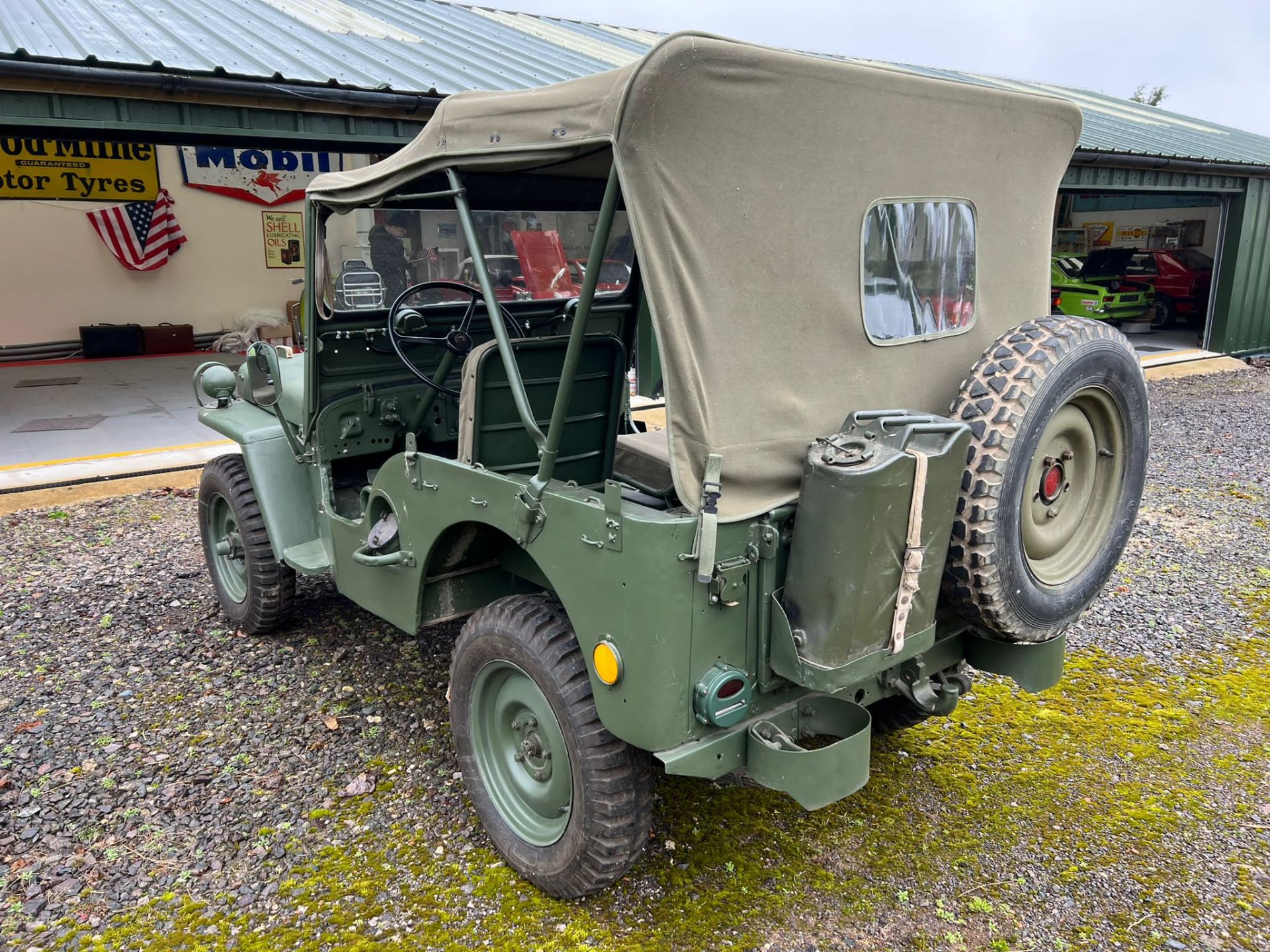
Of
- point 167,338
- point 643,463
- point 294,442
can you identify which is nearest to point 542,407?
point 643,463

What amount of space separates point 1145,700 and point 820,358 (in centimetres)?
237

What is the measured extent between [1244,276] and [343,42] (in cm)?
1323

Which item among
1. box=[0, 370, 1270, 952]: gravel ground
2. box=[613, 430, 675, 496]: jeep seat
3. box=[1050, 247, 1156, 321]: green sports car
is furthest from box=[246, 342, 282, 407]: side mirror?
box=[1050, 247, 1156, 321]: green sports car

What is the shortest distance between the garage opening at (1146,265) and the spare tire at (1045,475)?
1113 centimetres

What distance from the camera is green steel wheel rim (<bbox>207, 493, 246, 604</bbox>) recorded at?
417 centimetres

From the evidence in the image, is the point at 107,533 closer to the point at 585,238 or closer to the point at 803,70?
the point at 585,238

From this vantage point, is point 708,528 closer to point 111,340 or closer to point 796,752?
point 796,752

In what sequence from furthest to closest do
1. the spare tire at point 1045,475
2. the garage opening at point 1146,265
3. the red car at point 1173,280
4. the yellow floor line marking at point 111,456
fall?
the red car at point 1173,280, the garage opening at point 1146,265, the yellow floor line marking at point 111,456, the spare tire at point 1045,475

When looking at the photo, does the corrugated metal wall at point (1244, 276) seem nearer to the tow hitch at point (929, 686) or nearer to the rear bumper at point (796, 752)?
the tow hitch at point (929, 686)

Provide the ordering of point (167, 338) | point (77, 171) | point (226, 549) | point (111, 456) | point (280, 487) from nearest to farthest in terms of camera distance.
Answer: point (280, 487) → point (226, 549) → point (111, 456) → point (77, 171) → point (167, 338)

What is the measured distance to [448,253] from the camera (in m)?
3.70

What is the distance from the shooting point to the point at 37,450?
765cm

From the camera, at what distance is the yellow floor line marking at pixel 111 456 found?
7133mm

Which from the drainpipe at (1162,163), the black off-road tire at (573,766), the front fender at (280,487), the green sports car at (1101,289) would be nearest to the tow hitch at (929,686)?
the black off-road tire at (573,766)
